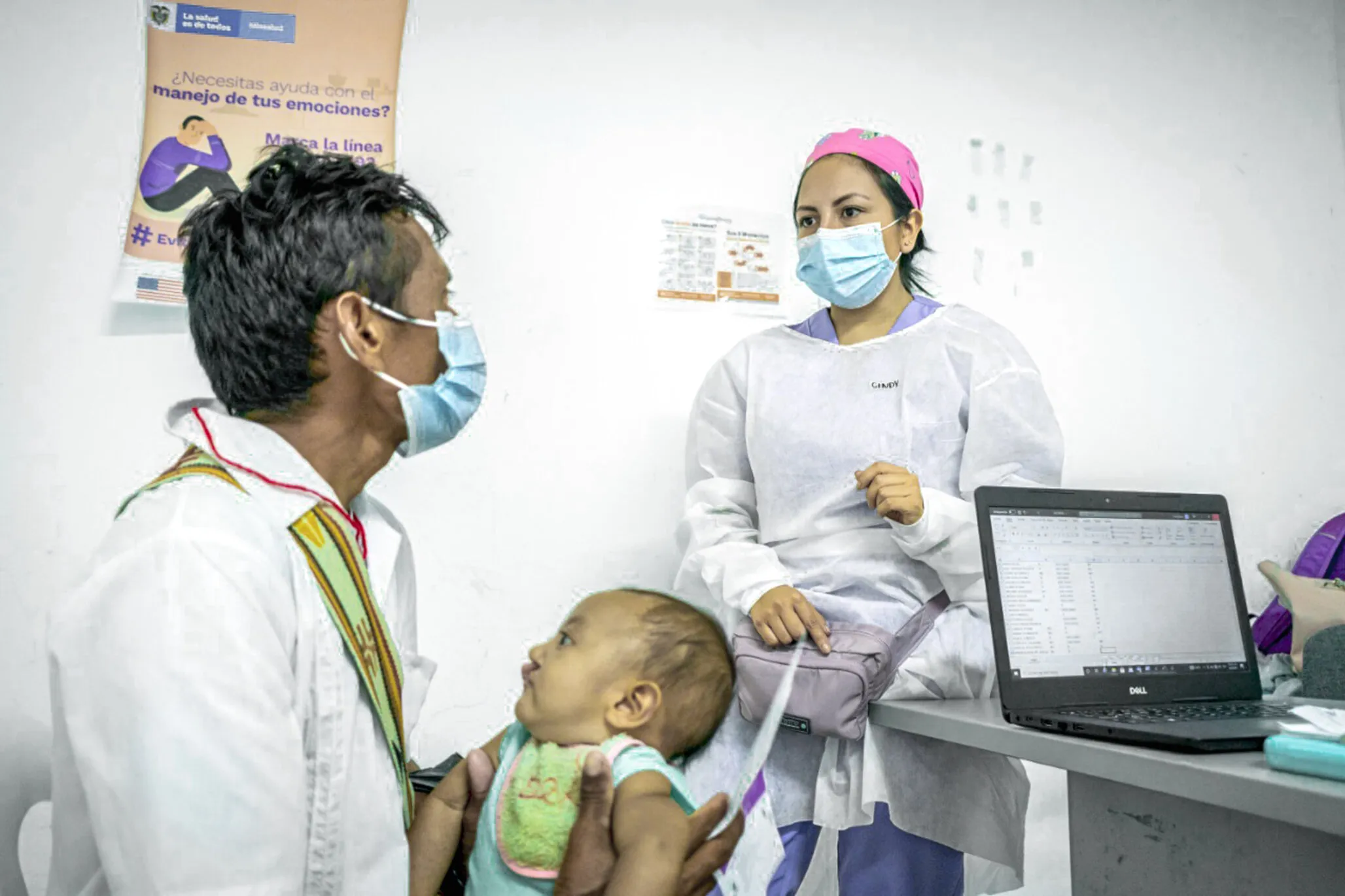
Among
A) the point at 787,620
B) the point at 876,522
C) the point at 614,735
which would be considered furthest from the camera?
the point at 876,522

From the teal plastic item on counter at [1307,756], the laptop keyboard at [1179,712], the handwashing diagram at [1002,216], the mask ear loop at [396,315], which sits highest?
the handwashing diagram at [1002,216]

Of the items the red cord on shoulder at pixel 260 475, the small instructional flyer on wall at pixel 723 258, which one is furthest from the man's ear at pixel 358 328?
the small instructional flyer on wall at pixel 723 258

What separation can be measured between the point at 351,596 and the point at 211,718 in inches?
8.9

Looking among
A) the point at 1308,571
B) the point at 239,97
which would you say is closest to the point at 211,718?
the point at 239,97

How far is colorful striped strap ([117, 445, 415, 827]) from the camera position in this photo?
39.4 inches

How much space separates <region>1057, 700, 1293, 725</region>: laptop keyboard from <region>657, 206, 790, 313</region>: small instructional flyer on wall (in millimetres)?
1335

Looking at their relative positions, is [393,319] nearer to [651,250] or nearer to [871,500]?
A: [871,500]

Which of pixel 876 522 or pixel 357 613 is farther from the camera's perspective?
pixel 876 522

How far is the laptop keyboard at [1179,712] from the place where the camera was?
43.0 inches

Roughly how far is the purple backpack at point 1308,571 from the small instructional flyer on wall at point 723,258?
1.34 m

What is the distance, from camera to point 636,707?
1241 mm

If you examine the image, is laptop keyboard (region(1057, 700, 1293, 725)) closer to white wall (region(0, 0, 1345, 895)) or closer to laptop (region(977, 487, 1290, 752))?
laptop (region(977, 487, 1290, 752))

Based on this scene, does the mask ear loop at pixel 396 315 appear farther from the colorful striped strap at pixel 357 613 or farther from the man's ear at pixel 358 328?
the colorful striped strap at pixel 357 613

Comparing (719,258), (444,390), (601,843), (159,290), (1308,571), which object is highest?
(719,258)
